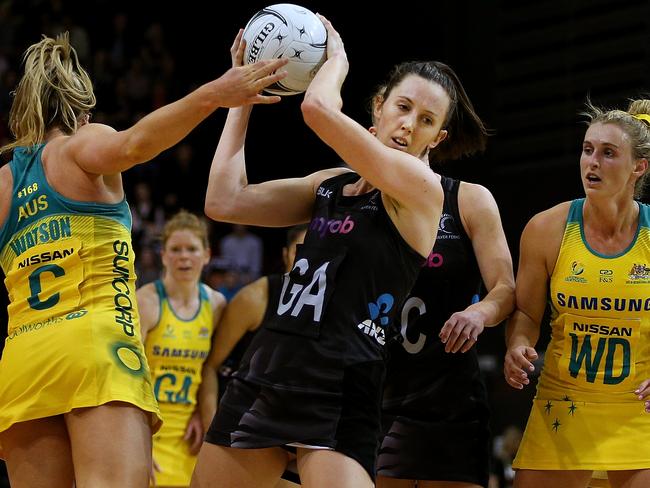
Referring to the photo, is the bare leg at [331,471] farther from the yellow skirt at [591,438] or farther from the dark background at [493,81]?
the dark background at [493,81]

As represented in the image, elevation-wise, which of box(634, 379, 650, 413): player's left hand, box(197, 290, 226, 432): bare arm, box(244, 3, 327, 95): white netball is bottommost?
box(197, 290, 226, 432): bare arm

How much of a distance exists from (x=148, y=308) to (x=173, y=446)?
33.6 inches

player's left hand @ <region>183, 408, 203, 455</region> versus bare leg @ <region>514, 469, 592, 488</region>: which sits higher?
bare leg @ <region>514, 469, 592, 488</region>

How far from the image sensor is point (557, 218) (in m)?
4.02

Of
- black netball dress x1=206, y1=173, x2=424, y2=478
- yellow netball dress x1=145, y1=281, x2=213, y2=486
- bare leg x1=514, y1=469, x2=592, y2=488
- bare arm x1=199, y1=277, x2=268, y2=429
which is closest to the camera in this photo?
black netball dress x1=206, y1=173, x2=424, y2=478

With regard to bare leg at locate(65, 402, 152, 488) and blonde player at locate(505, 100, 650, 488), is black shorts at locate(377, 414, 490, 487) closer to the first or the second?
blonde player at locate(505, 100, 650, 488)

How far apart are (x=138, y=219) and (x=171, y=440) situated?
531 cm

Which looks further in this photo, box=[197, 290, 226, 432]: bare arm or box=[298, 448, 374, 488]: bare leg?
box=[197, 290, 226, 432]: bare arm

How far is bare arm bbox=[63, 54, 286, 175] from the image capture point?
10.7 feet

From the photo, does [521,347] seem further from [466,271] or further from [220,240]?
[220,240]

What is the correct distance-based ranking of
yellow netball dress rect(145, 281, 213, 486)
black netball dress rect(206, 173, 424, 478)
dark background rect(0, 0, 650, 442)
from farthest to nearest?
dark background rect(0, 0, 650, 442)
yellow netball dress rect(145, 281, 213, 486)
black netball dress rect(206, 173, 424, 478)

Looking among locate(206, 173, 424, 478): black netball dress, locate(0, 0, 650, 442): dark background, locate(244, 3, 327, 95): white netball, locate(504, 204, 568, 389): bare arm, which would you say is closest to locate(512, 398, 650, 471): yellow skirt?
locate(504, 204, 568, 389): bare arm

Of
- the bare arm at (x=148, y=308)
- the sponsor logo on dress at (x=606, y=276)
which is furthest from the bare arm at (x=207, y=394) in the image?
the sponsor logo on dress at (x=606, y=276)

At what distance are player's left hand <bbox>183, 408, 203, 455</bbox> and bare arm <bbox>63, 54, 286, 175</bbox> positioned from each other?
308 cm
